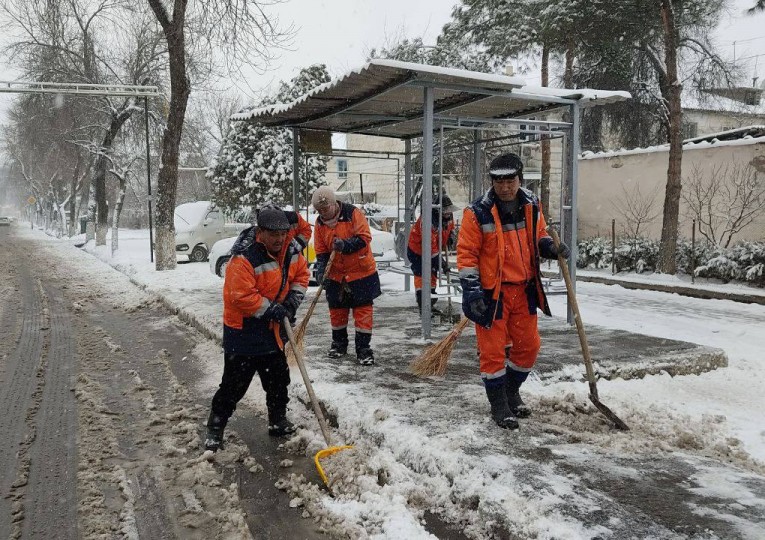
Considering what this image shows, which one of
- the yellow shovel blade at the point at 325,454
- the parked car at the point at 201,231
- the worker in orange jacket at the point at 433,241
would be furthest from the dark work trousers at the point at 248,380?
the parked car at the point at 201,231

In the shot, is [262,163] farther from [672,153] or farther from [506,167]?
[506,167]

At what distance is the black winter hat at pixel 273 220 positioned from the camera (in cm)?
423

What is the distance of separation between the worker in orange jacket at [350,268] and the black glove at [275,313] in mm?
1835

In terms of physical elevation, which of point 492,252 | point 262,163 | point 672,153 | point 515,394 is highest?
point 262,163

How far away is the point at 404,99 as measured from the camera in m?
7.63

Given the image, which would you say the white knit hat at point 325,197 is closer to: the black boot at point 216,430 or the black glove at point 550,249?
the black glove at point 550,249

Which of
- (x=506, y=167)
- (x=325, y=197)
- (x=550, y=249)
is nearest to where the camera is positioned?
(x=506, y=167)

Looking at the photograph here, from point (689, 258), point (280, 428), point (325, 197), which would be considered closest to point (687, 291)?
point (689, 258)

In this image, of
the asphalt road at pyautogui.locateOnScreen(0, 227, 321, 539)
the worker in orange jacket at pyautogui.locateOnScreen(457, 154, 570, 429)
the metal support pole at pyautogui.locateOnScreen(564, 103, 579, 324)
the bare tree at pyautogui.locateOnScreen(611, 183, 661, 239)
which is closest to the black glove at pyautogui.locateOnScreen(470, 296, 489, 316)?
the worker in orange jacket at pyautogui.locateOnScreen(457, 154, 570, 429)

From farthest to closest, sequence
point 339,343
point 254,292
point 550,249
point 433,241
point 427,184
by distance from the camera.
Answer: point 433,241, point 427,184, point 339,343, point 550,249, point 254,292

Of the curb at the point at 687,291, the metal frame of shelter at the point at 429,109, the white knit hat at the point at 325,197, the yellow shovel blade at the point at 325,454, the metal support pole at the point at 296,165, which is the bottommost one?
the curb at the point at 687,291

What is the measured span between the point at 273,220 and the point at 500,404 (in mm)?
1988

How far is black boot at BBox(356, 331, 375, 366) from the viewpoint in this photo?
611 centimetres

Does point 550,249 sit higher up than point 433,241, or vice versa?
point 550,249
